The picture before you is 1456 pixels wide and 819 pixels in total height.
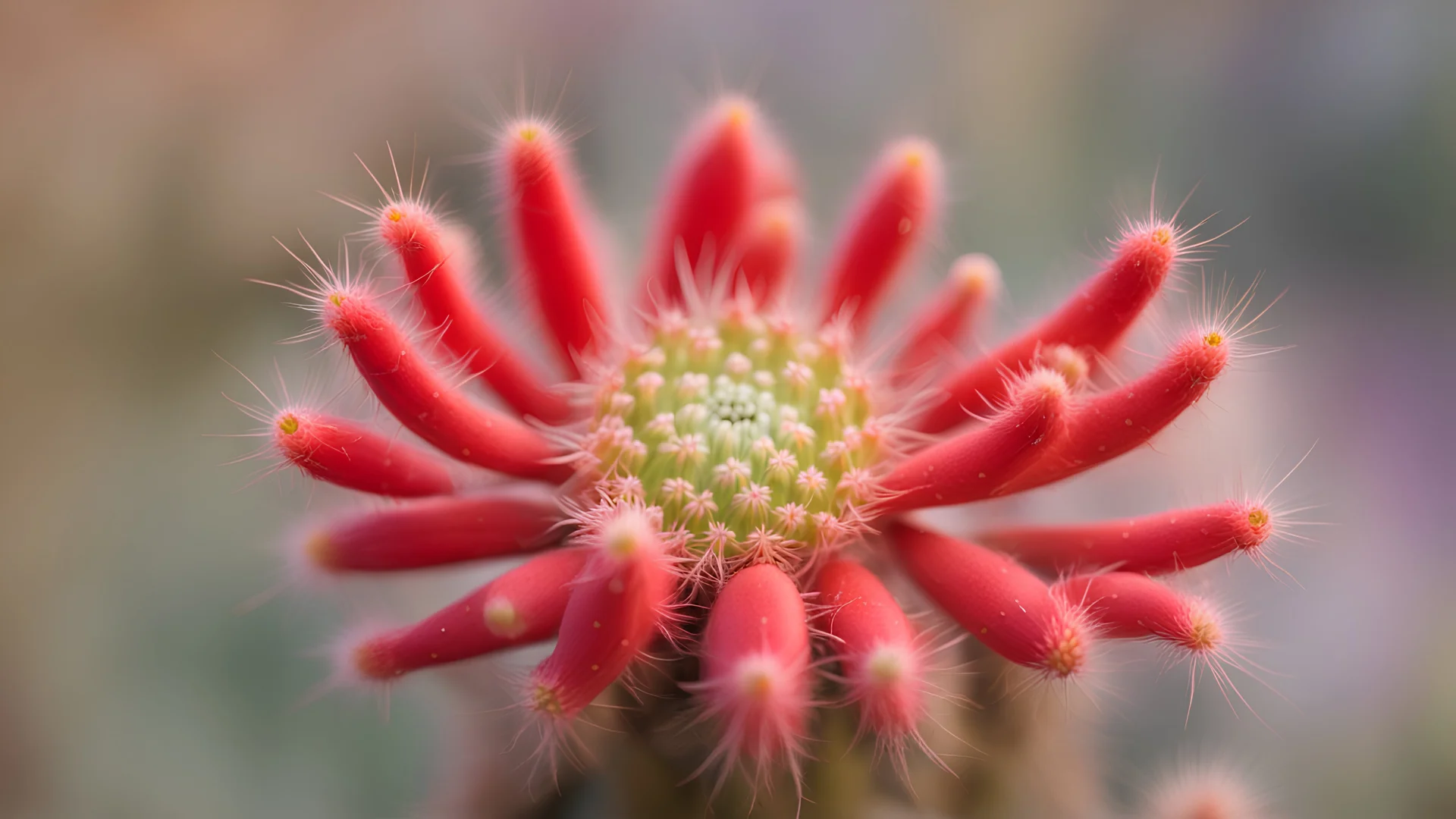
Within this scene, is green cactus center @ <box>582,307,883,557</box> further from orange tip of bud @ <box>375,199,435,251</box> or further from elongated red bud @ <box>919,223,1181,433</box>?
orange tip of bud @ <box>375,199,435,251</box>

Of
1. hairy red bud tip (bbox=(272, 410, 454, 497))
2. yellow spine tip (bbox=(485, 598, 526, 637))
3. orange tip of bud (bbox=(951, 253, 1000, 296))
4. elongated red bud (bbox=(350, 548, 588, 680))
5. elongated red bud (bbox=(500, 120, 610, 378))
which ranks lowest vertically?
yellow spine tip (bbox=(485, 598, 526, 637))

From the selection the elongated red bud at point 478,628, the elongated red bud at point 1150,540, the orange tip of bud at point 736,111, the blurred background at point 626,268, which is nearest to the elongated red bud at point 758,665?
the elongated red bud at point 478,628

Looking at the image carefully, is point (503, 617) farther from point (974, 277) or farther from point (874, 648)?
point (974, 277)

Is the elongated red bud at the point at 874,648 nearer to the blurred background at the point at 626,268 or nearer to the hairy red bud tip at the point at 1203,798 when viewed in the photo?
the hairy red bud tip at the point at 1203,798

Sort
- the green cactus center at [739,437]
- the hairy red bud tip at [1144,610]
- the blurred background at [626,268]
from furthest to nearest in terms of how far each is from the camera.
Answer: the blurred background at [626,268] < the green cactus center at [739,437] < the hairy red bud tip at [1144,610]

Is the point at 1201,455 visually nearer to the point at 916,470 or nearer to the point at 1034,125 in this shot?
the point at 1034,125

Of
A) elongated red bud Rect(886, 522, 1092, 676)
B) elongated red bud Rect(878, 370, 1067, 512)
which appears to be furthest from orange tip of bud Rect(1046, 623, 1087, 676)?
elongated red bud Rect(878, 370, 1067, 512)
